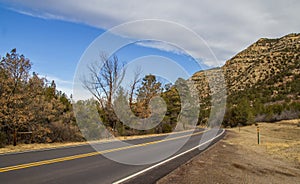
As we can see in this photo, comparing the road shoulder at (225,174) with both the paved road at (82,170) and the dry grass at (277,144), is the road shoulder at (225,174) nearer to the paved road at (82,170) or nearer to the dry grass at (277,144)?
the paved road at (82,170)

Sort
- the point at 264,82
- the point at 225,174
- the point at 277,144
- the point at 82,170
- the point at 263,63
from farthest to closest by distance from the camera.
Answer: the point at 263,63 < the point at 264,82 < the point at 277,144 < the point at 225,174 < the point at 82,170

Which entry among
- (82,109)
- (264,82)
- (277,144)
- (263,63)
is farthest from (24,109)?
(263,63)

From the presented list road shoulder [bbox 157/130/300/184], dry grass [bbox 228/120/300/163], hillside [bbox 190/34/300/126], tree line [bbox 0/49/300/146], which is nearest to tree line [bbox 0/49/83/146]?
tree line [bbox 0/49/300/146]

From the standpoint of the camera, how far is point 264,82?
255ft

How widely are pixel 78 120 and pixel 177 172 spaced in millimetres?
17361

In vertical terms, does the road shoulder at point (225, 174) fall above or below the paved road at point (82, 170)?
below

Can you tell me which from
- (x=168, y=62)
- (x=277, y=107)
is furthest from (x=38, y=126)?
(x=277, y=107)

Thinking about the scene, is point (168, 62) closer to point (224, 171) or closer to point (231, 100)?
point (224, 171)

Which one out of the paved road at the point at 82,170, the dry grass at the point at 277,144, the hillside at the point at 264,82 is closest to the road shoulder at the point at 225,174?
the paved road at the point at 82,170

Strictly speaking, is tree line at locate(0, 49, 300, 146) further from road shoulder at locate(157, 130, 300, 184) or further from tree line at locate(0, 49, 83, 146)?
road shoulder at locate(157, 130, 300, 184)

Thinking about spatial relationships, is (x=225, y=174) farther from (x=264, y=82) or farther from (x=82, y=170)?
(x=264, y=82)

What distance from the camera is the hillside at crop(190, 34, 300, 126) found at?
187 feet

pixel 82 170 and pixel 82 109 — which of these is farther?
pixel 82 109

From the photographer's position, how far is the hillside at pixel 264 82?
57.0m
